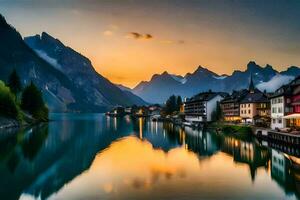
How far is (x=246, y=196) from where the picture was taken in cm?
3941

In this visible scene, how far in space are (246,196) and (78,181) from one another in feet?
67.9

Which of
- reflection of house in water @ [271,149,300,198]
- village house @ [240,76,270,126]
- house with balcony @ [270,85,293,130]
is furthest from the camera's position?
village house @ [240,76,270,126]

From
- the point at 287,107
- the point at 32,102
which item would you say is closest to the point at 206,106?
the point at 32,102

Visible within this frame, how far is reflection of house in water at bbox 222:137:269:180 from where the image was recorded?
198 feet

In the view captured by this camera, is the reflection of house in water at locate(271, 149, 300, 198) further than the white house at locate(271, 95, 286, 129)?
No

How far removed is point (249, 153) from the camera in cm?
7212

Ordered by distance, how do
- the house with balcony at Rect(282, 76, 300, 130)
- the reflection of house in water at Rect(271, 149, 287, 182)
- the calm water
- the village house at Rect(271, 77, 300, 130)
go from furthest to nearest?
the village house at Rect(271, 77, 300, 130)
the house with balcony at Rect(282, 76, 300, 130)
the reflection of house in water at Rect(271, 149, 287, 182)
the calm water

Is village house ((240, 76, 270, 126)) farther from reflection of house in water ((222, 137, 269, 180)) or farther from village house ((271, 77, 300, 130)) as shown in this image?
reflection of house in water ((222, 137, 269, 180))

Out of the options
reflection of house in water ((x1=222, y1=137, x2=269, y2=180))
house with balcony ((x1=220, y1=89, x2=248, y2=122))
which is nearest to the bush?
reflection of house in water ((x1=222, y1=137, x2=269, y2=180))

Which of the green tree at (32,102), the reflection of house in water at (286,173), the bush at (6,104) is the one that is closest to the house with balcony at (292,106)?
the reflection of house in water at (286,173)

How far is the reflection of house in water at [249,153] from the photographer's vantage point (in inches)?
2373

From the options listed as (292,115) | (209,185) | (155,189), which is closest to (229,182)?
(209,185)

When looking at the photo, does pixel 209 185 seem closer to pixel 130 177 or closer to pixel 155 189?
pixel 155 189

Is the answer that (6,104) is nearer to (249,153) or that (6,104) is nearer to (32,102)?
(32,102)
